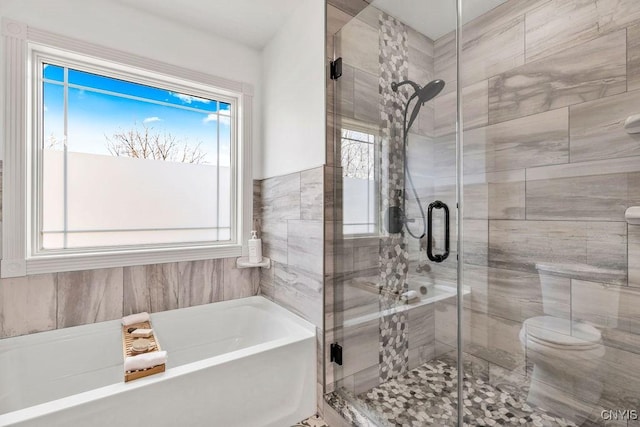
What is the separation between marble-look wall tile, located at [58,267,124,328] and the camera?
1.79 metres

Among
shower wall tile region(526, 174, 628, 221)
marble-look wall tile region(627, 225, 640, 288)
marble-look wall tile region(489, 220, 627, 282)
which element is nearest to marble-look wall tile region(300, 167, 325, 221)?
marble-look wall tile region(489, 220, 627, 282)

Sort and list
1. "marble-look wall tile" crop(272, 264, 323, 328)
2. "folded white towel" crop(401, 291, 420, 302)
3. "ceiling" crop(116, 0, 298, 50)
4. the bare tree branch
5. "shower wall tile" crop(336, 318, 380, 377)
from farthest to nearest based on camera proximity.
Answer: the bare tree branch < "ceiling" crop(116, 0, 298, 50) < "marble-look wall tile" crop(272, 264, 323, 328) < "shower wall tile" crop(336, 318, 380, 377) < "folded white towel" crop(401, 291, 420, 302)

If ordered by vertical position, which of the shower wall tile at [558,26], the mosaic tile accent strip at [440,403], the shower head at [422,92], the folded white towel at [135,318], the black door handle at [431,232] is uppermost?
the shower wall tile at [558,26]

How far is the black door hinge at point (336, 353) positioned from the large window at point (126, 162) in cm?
123

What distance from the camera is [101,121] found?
2010 mm

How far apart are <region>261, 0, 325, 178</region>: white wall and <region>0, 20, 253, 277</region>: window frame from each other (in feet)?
1.56

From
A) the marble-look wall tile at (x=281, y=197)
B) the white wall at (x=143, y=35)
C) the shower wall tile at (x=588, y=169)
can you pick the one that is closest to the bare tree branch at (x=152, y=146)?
the white wall at (x=143, y=35)

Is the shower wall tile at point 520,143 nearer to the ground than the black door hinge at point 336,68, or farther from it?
nearer to the ground

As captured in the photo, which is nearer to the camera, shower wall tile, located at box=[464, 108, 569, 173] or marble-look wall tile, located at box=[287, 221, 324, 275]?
shower wall tile, located at box=[464, 108, 569, 173]

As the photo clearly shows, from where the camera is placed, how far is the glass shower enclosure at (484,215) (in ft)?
4.83

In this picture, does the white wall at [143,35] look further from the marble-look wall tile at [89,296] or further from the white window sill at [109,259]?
the marble-look wall tile at [89,296]

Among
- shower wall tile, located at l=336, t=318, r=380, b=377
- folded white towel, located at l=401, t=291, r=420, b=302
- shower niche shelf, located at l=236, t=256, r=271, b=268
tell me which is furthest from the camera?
shower niche shelf, located at l=236, t=256, r=271, b=268

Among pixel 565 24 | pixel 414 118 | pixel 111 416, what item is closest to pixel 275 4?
pixel 414 118

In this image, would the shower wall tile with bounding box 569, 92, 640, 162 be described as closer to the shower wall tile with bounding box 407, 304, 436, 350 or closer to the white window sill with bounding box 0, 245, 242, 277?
the shower wall tile with bounding box 407, 304, 436, 350
